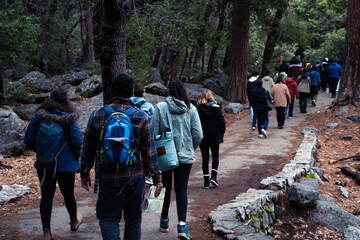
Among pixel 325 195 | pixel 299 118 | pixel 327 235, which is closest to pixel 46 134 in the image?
pixel 327 235

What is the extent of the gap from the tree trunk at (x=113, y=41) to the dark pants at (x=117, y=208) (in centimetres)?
464

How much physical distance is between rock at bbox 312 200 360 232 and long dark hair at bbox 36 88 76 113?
4858mm

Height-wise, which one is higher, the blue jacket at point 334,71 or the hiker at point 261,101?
the blue jacket at point 334,71

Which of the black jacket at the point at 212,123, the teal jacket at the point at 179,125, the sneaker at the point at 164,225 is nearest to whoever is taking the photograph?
the teal jacket at the point at 179,125

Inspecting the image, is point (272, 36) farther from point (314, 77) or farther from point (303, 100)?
point (303, 100)

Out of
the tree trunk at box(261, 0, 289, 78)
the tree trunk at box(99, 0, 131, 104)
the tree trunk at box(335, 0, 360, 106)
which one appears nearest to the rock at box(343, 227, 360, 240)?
the tree trunk at box(99, 0, 131, 104)

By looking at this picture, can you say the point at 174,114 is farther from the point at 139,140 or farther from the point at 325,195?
the point at 325,195

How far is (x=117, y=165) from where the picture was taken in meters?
3.62

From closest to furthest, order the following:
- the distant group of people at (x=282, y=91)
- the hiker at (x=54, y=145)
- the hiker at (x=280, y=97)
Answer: the hiker at (x=54, y=145) < the distant group of people at (x=282, y=91) < the hiker at (x=280, y=97)

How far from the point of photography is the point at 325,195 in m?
8.20

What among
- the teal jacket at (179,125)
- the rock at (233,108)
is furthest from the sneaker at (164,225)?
the rock at (233,108)

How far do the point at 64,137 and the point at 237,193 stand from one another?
155 inches

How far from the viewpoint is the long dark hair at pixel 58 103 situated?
483cm

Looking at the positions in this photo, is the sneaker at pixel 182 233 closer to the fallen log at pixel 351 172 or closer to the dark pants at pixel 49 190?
the dark pants at pixel 49 190
